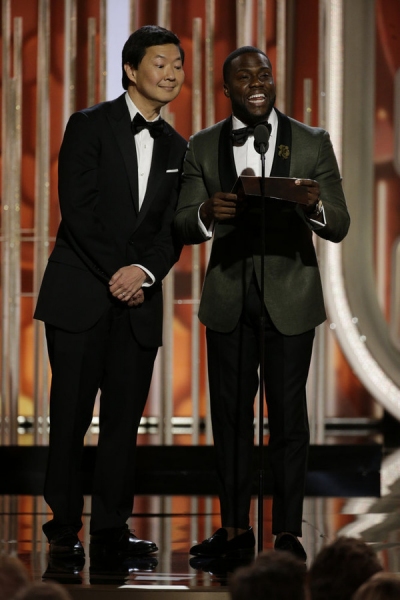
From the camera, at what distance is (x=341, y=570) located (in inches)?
67.4

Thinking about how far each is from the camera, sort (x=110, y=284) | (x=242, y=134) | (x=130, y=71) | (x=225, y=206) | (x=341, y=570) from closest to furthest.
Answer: (x=341, y=570), (x=225, y=206), (x=242, y=134), (x=110, y=284), (x=130, y=71)

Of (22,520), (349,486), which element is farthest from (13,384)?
(349,486)

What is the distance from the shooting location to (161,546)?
10.3ft

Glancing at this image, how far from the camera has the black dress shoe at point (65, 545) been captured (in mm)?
2893

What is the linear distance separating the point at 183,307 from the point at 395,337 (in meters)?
1.22

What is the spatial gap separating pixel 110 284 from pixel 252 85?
27.7 inches

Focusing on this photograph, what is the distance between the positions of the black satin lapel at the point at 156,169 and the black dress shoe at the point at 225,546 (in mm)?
959

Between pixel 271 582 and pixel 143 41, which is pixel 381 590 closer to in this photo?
pixel 271 582

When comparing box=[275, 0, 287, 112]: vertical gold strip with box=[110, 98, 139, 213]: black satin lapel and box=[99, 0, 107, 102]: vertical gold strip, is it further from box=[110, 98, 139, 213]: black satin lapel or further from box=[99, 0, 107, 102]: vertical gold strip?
box=[110, 98, 139, 213]: black satin lapel

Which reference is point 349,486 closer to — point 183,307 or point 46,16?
point 183,307

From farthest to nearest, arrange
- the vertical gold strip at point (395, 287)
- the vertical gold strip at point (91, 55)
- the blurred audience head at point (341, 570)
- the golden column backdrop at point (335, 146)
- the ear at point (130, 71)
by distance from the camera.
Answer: the vertical gold strip at point (395, 287) → the golden column backdrop at point (335, 146) → the vertical gold strip at point (91, 55) → the ear at point (130, 71) → the blurred audience head at point (341, 570)

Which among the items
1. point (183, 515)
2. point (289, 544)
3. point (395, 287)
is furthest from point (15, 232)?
point (289, 544)

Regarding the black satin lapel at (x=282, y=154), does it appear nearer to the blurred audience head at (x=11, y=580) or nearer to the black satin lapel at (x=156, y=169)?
the black satin lapel at (x=156, y=169)

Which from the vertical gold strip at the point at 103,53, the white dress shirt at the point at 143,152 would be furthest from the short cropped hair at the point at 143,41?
the vertical gold strip at the point at 103,53
